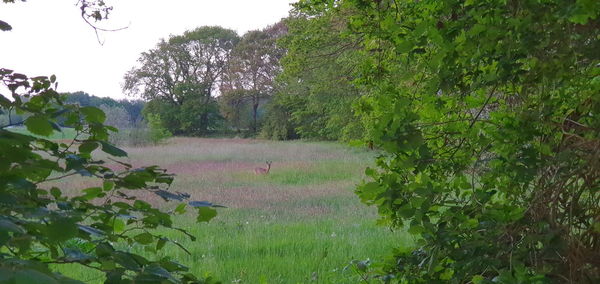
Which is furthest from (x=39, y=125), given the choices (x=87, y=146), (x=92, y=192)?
(x=92, y=192)

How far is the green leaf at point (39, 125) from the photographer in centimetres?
157

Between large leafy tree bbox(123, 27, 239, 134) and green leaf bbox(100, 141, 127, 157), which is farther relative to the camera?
large leafy tree bbox(123, 27, 239, 134)

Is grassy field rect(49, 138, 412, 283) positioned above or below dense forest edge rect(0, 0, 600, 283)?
below

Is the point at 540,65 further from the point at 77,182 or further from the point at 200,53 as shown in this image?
the point at 200,53

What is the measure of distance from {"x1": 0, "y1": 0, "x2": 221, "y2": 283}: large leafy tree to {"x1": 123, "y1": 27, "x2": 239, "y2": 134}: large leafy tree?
51261mm

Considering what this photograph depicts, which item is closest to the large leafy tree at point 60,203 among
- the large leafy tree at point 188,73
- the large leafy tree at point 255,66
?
the large leafy tree at point 255,66

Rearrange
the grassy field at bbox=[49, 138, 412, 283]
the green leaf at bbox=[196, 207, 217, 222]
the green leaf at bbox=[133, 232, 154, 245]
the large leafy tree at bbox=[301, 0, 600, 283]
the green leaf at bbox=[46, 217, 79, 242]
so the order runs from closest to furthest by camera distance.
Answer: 1. the green leaf at bbox=[46, 217, 79, 242]
2. the green leaf at bbox=[196, 207, 217, 222]
3. the green leaf at bbox=[133, 232, 154, 245]
4. the large leafy tree at bbox=[301, 0, 600, 283]
5. the grassy field at bbox=[49, 138, 412, 283]

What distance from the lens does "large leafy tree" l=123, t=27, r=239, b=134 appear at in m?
52.9

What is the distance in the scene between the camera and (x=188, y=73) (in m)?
54.0

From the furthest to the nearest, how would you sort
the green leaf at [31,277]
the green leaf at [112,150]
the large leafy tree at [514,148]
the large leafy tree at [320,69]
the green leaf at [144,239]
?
the large leafy tree at [320,69] → the large leafy tree at [514,148] → the green leaf at [144,239] → the green leaf at [112,150] → the green leaf at [31,277]

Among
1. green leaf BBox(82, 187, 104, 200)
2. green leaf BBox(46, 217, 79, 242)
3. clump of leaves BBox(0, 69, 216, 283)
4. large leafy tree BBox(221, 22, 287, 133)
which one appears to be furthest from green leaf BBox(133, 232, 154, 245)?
large leafy tree BBox(221, 22, 287, 133)

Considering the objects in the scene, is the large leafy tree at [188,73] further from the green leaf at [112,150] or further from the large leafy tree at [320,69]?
the green leaf at [112,150]

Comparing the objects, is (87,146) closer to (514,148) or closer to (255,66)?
(514,148)

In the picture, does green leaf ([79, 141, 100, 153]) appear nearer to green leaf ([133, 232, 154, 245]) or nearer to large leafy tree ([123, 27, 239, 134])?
green leaf ([133, 232, 154, 245])
